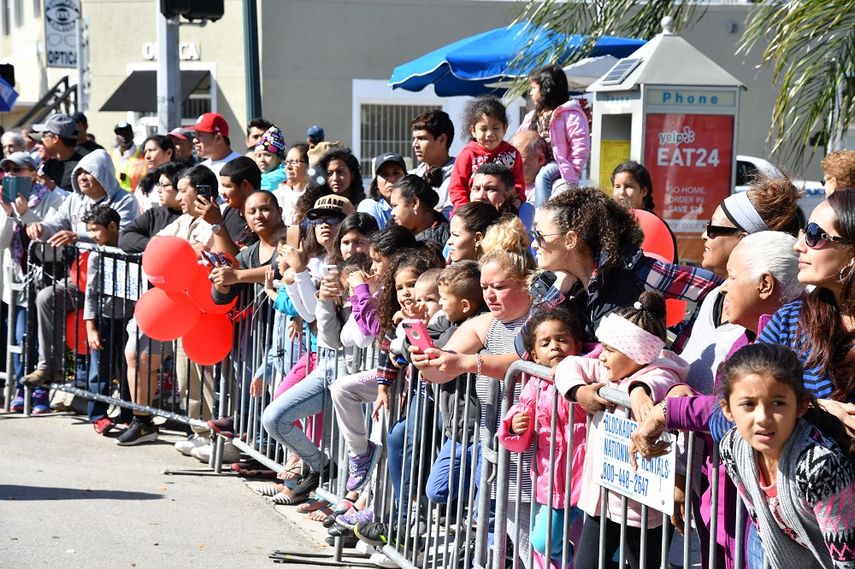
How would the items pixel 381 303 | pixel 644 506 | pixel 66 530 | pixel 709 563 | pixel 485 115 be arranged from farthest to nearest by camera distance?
pixel 485 115 → pixel 66 530 → pixel 381 303 → pixel 644 506 → pixel 709 563

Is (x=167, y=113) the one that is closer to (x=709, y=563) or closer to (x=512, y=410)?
(x=512, y=410)

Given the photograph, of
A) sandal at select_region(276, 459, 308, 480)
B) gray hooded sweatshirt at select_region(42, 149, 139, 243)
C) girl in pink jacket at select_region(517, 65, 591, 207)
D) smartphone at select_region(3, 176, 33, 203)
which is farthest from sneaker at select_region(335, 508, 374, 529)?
smartphone at select_region(3, 176, 33, 203)

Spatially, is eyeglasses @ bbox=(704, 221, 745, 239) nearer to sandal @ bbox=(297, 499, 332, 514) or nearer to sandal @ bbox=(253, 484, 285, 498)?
sandal @ bbox=(297, 499, 332, 514)

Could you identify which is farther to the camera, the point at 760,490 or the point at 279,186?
the point at 279,186

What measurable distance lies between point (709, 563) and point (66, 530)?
14.3 feet

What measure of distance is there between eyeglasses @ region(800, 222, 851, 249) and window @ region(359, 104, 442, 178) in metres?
→ 23.5

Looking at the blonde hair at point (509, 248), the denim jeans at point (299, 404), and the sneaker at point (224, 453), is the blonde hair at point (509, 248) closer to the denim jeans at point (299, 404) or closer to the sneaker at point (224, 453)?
the denim jeans at point (299, 404)

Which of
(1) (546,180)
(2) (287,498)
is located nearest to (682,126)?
(1) (546,180)

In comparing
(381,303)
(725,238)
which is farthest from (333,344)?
(725,238)

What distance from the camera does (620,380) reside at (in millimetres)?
4562

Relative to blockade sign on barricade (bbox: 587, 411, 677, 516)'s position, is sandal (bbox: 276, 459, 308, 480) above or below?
below

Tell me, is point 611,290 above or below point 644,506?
above

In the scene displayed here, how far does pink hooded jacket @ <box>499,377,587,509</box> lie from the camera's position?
4820mm

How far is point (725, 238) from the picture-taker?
517 centimetres
